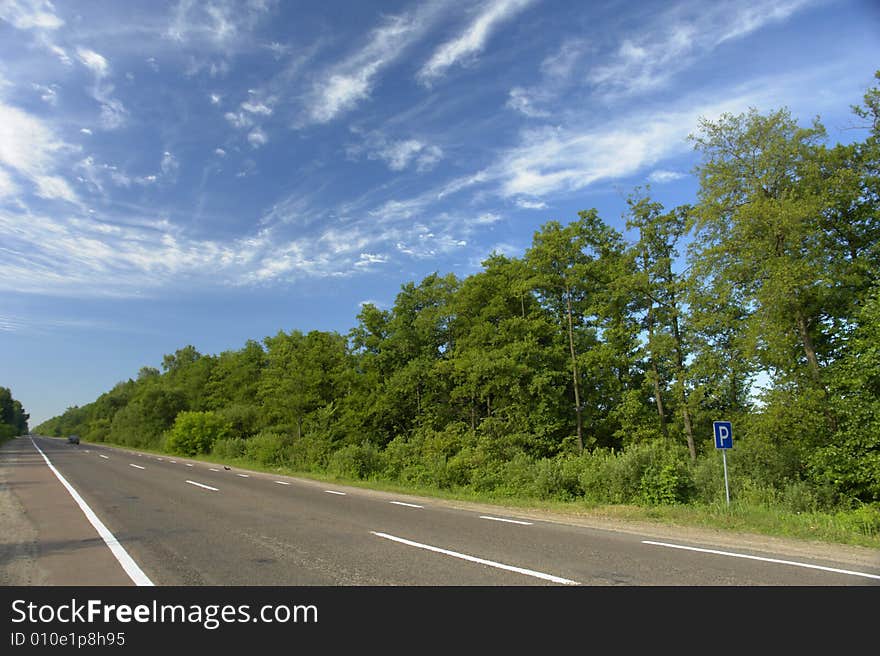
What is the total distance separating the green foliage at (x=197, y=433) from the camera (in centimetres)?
4306

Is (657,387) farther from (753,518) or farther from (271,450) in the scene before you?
(271,450)

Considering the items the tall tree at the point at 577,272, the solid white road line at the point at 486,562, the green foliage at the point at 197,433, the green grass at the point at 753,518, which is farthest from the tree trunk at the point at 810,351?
the green foliage at the point at 197,433

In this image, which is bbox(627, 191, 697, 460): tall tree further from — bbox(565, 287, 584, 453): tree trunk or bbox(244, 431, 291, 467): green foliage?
bbox(244, 431, 291, 467): green foliage

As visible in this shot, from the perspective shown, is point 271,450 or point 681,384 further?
point 271,450

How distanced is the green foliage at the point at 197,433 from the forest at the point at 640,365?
0.46ft

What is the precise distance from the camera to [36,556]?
6797 millimetres

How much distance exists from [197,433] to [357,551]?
139 ft

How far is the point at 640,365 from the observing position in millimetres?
28141

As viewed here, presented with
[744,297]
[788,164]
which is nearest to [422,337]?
[744,297]

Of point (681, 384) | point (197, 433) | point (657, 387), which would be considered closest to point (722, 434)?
point (681, 384)

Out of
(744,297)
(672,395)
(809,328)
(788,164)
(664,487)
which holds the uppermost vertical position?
(788,164)

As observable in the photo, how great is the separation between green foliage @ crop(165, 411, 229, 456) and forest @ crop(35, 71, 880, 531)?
0.46ft
